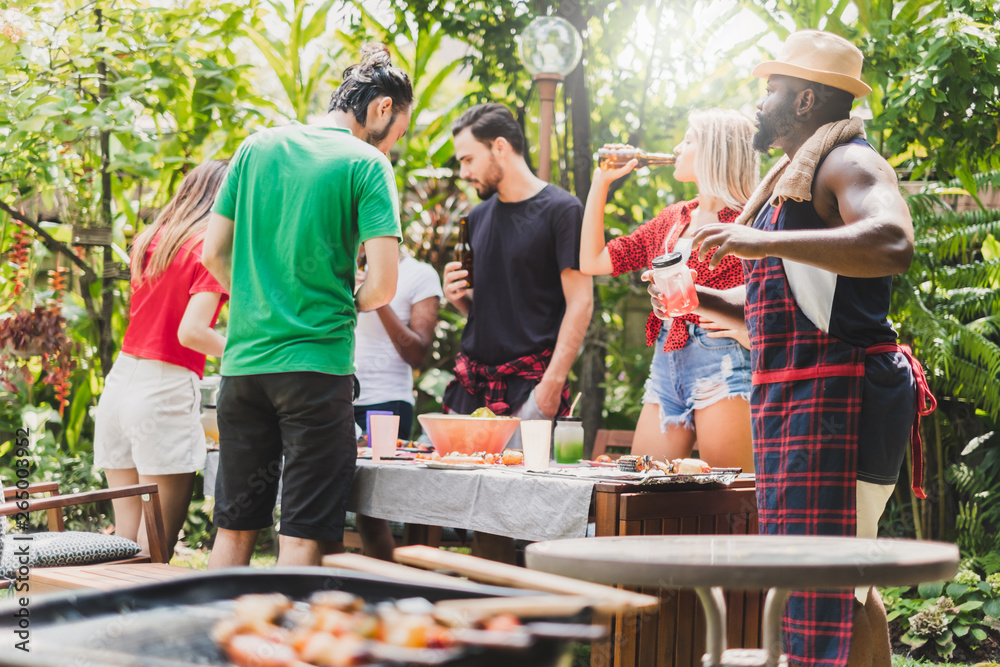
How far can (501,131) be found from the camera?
369 cm

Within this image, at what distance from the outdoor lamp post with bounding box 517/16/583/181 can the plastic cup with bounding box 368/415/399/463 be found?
1721 millimetres

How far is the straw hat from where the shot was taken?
84.0 inches

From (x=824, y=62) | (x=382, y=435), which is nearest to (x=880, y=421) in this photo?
(x=824, y=62)

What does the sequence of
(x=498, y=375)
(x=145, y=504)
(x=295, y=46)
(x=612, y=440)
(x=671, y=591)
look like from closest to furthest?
(x=671, y=591), (x=145, y=504), (x=498, y=375), (x=612, y=440), (x=295, y=46)

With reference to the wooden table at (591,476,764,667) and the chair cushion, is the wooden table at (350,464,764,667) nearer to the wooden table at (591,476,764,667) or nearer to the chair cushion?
the wooden table at (591,476,764,667)

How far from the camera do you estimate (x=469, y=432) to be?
9.20ft

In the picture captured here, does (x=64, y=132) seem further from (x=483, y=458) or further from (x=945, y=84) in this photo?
(x=945, y=84)

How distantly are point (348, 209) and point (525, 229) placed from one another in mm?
1269

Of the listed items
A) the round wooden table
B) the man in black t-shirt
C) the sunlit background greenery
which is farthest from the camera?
the sunlit background greenery

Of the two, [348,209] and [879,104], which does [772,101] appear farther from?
[879,104]

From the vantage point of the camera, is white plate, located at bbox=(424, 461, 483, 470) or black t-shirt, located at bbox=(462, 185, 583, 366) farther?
black t-shirt, located at bbox=(462, 185, 583, 366)

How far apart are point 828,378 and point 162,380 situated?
225cm

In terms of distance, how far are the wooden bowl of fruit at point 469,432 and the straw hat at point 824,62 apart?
1291 millimetres

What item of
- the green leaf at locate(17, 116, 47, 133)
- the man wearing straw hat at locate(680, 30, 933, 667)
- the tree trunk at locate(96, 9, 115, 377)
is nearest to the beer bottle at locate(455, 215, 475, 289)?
the man wearing straw hat at locate(680, 30, 933, 667)
